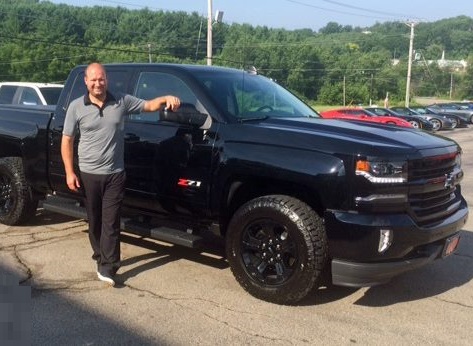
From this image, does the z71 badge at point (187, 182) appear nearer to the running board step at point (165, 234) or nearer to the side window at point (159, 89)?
the running board step at point (165, 234)

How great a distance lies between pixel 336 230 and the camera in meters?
4.20

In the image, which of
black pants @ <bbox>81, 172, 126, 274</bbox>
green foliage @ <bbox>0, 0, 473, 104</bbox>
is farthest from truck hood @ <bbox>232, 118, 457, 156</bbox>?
green foliage @ <bbox>0, 0, 473, 104</bbox>

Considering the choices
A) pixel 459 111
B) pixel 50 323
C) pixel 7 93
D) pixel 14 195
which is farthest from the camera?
pixel 459 111

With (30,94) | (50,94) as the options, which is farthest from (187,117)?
(30,94)

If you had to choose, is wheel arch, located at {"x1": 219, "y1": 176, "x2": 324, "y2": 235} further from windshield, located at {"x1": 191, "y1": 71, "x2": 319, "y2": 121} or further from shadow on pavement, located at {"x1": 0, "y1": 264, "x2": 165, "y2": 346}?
shadow on pavement, located at {"x1": 0, "y1": 264, "x2": 165, "y2": 346}

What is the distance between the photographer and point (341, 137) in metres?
4.37

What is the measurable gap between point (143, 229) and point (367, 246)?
83.8 inches

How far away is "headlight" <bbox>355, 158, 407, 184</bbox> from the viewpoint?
4.13 meters

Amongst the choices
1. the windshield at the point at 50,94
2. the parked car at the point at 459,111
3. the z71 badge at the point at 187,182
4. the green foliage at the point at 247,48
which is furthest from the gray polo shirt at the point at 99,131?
the parked car at the point at 459,111

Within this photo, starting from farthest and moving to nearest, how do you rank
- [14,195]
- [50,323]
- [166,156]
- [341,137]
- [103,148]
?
1. [14,195]
2. [166,156]
3. [103,148]
4. [341,137]
5. [50,323]

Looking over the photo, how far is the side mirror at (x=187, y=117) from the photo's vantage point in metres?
4.84

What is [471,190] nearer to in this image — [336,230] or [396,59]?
[336,230]

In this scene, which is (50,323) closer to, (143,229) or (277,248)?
(143,229)

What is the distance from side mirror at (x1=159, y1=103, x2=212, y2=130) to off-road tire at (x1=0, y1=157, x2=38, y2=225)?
8.18 feet
